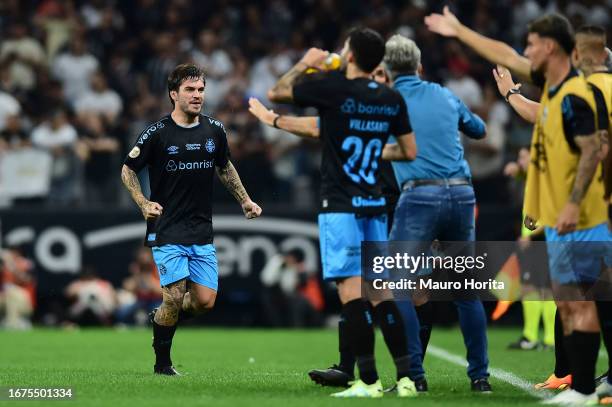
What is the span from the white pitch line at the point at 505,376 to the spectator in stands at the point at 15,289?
26.6 feet

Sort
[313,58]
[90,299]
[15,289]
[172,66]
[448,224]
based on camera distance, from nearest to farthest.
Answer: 1. [313,58]
2. [448,224]
3. [15,289]
4. [90,299]
5. [172,66]

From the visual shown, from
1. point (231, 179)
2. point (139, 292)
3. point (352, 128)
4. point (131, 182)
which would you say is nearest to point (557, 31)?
point (352, 128)

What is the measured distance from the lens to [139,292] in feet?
68.2

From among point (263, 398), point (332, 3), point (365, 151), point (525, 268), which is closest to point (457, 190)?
point (365, 151)

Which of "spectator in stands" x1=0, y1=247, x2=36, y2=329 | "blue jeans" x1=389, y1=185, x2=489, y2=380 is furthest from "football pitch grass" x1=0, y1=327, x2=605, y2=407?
"spectator in stands" x1=0, y1=247, x2=36, y2=329

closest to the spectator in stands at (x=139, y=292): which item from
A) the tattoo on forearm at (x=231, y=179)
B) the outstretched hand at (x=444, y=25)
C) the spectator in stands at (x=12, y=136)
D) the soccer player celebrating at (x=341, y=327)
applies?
the spectator in stands at (x=12, y=136)

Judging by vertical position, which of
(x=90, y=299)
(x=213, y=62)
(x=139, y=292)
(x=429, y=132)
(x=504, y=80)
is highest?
(x=213, y=62)

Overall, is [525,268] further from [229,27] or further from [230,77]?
[229,27]

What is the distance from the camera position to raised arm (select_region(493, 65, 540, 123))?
358 inches

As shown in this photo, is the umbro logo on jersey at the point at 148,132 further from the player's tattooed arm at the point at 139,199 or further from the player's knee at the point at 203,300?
the player's knee at the point at 203,300

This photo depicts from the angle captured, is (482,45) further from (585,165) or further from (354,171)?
(354,171)

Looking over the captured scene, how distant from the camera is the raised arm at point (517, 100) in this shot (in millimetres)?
9101

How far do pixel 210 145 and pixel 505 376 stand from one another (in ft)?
11.1

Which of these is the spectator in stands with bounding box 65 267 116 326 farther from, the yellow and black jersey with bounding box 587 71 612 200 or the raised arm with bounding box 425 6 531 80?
the raised arm with bounding box 425 6 531 80
